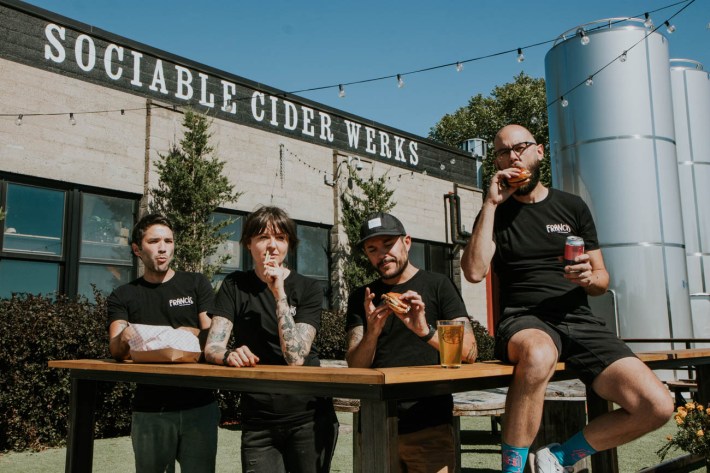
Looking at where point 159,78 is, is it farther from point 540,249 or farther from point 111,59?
point 540,249

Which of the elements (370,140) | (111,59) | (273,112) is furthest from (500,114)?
(111,59)

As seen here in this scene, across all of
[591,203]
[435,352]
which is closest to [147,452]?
[435,352]

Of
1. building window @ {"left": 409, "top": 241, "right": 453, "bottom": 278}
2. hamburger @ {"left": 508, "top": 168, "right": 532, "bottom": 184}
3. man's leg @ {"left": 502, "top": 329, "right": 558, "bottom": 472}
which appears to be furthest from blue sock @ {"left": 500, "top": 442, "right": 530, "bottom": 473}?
building window @ {"left": 409, "top": 241, "right": 453, "bottom": 278}

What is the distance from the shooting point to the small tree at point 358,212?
38.9ft

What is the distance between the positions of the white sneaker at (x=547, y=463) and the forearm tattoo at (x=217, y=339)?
1.43 meters

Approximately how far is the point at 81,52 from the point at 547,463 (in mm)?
8220

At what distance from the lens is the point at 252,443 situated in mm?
2738

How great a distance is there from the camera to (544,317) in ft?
9.37

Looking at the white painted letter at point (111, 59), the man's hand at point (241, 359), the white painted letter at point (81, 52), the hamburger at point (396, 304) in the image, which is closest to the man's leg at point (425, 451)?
the hamburger at point (396, 304)

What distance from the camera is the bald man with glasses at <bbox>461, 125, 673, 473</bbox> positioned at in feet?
8.04

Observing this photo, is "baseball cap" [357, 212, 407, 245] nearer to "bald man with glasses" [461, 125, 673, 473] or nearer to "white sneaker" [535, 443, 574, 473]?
"bald man with glasses" [461, 125, 673, 473]

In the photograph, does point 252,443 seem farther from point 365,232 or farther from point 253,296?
point 365,232

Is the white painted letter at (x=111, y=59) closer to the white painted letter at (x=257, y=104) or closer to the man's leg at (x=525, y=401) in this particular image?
the white painted letter at (x=257, y=104)

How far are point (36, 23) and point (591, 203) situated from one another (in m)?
8.08
